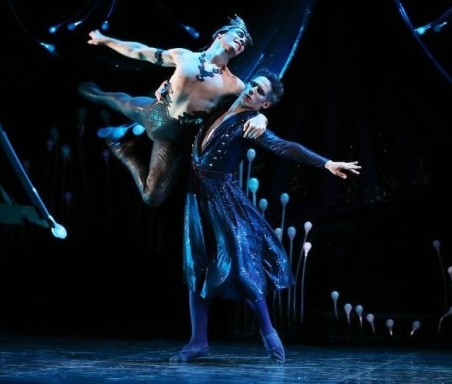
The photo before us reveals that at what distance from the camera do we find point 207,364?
128 inches

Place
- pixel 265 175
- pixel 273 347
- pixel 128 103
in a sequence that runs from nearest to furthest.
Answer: pixel 273 347, pixel 128 103, pixel 265 175

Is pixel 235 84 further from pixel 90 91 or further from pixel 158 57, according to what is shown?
pixel 90 91

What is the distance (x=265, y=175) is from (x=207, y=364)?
1.55 meters

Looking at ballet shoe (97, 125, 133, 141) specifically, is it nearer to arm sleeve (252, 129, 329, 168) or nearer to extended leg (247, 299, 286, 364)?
arm sleeve (252, 129, 329, 168)

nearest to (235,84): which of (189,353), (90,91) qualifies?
(90,91)

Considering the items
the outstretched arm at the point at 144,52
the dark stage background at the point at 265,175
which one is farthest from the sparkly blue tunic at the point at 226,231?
the dark stage background at the point at 265,175

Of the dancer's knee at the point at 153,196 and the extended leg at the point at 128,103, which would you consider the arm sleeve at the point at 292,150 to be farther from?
the extended leg at the point at 128,103

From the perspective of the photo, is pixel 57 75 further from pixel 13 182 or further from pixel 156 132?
pixel 156 132

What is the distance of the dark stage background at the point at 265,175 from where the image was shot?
4.43 meters

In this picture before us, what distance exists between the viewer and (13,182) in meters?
4.92

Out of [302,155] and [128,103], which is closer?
[302,155]

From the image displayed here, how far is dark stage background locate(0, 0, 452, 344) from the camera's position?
4426mm

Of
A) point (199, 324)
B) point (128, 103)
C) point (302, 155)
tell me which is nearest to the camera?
point (302, 155)

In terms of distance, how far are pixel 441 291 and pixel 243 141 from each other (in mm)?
1780
